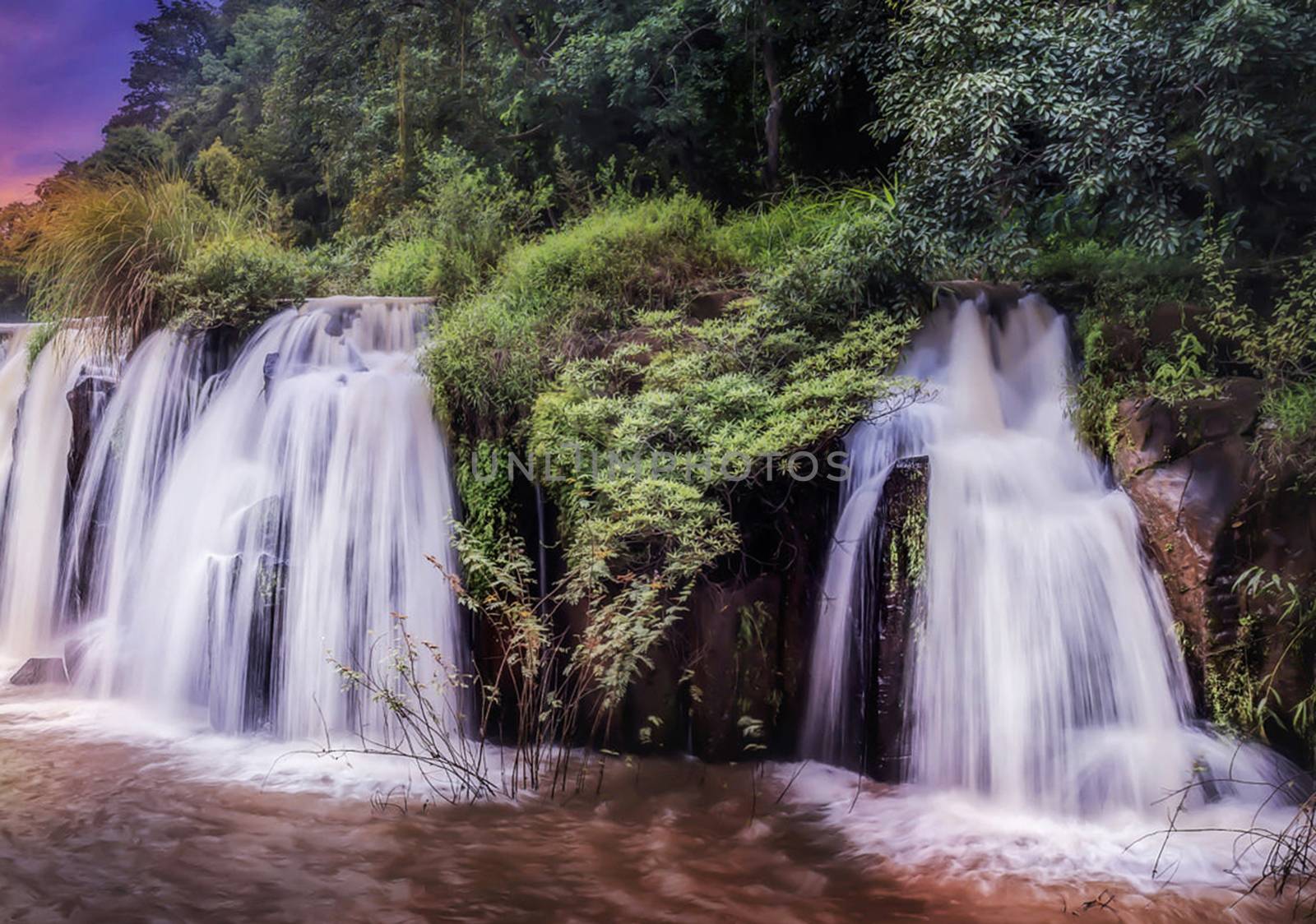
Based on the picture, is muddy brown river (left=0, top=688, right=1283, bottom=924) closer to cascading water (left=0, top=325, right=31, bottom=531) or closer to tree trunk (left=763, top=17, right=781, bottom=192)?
cascading water (left=0, top=325, right=31, bottom=531)

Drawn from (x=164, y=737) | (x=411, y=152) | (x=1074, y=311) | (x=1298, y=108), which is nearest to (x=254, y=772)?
(x=164, y=737)

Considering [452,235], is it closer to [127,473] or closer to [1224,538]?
[127,473]

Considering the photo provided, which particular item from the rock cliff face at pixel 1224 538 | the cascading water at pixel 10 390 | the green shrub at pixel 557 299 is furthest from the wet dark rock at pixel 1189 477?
the cascading water at pixel 10 390

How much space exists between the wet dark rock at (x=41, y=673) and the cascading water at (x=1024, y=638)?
5.74m

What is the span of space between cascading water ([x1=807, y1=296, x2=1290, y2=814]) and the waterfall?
698 cm

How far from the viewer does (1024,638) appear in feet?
17.7

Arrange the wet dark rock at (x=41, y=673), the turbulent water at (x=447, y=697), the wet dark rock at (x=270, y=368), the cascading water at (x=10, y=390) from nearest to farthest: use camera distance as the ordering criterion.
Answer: the turbulent water at (x=447, y=697) → the wet dark rock at (x=41, y=673) → the wet dark rock at (x=270, y=368) → the cascading water at (x=10, y=390)

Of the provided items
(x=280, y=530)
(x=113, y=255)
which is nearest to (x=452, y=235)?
(x=113, y=255)

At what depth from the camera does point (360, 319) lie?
26.6 ft

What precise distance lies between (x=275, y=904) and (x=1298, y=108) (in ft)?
23.7

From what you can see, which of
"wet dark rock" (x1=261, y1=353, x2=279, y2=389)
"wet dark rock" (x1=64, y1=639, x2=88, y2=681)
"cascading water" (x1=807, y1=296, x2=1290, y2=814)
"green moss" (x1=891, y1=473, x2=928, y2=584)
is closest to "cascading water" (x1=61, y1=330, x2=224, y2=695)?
"wet dark rock" (x1=64, y1=639, x2=88, y2=681)

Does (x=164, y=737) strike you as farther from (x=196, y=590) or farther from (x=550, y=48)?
(x=550, y=48)

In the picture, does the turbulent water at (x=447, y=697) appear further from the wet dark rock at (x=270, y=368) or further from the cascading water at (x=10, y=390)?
the cascading water at (x=10, y=390)

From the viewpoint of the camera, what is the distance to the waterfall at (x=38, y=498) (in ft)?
27.6
